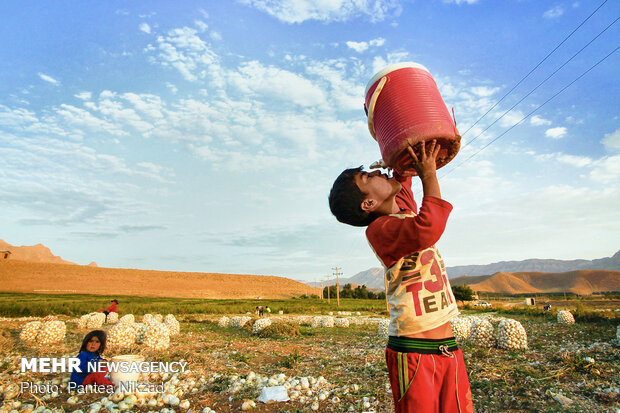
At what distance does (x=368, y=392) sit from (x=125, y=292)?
8535cm

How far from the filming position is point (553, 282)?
13862 centimetres

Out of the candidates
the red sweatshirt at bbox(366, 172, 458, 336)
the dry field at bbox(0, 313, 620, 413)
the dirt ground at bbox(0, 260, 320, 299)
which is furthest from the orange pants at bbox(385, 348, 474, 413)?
the dirt ground at bbox(0, 260, 320, 299)

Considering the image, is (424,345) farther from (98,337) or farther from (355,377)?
(98,337)

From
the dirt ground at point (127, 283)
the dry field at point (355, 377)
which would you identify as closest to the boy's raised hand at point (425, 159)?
the dry field at point (355, 377)

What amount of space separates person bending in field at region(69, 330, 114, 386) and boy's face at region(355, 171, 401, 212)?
6237 mm

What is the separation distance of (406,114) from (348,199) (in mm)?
641

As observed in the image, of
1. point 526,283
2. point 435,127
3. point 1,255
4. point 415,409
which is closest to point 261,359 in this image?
point 415,409

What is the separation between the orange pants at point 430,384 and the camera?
1.98 metres

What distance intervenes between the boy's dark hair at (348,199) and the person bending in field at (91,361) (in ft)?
19.8

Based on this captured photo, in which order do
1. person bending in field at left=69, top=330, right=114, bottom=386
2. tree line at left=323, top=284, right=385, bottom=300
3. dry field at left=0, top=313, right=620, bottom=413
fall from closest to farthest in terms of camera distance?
dry field at left=0, top=313, right=620, bottom=413 → person bending in field at left=69, top=330, right=114, bottom=386 → tree line at left=323, top=284, right=385, bottom=300

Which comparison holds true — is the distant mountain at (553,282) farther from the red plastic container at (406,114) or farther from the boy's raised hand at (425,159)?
the boy's raised hand at (425,159)

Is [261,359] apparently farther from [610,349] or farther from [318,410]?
[610,349]

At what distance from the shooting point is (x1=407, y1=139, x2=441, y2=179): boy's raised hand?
2.05 m

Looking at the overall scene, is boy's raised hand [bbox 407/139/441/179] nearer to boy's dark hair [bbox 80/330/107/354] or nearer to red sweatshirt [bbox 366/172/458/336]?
red sweatshirt [bbox 366/172/458/336]
